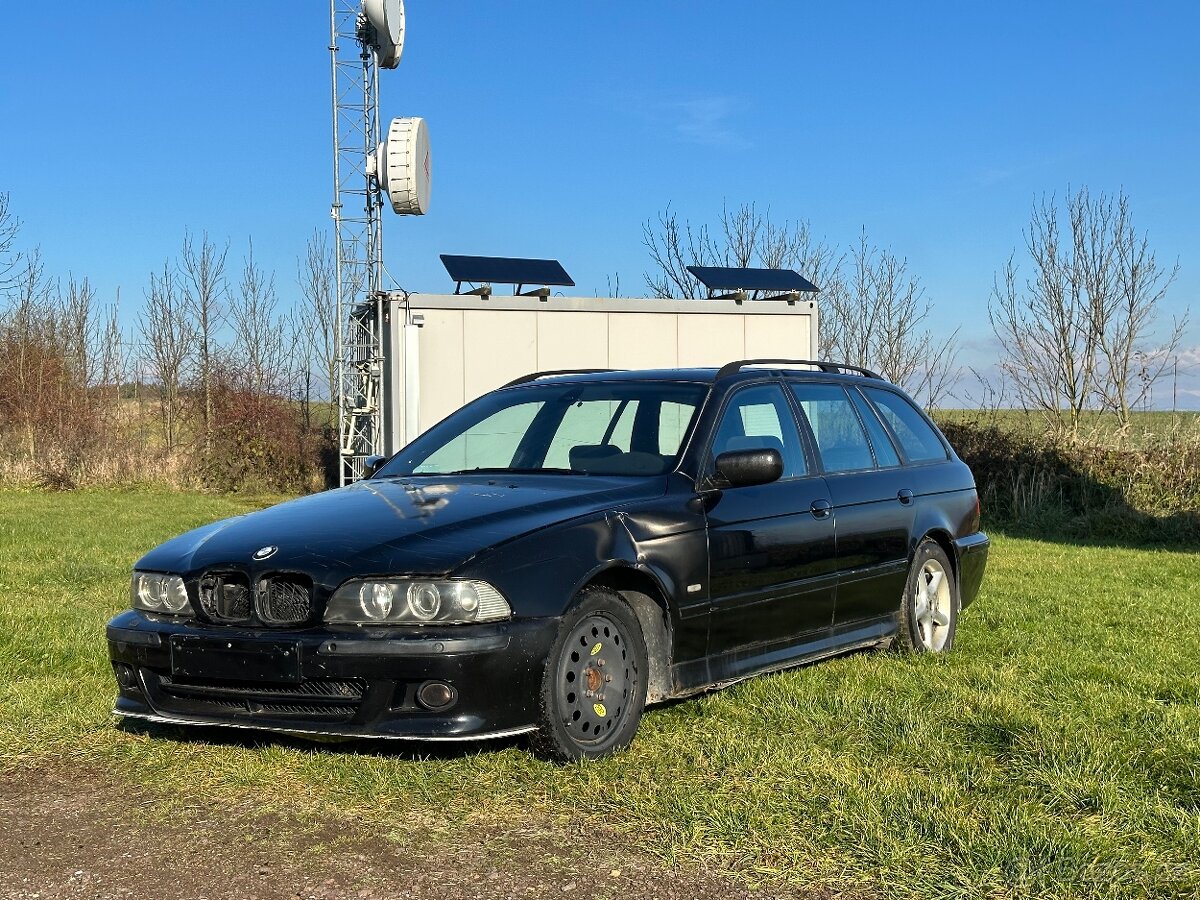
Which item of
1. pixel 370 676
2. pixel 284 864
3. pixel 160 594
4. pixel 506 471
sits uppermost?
pixel 506 471

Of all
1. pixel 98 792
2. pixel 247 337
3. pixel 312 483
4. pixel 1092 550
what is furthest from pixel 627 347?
pixel 247 337

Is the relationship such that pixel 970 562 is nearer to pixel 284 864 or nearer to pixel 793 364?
pixel 793 364

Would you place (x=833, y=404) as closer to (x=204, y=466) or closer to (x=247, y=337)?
(x=204, y=466)

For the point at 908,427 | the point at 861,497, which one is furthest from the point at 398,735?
the point at 908,427

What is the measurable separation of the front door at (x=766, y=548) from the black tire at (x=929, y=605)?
86 cm

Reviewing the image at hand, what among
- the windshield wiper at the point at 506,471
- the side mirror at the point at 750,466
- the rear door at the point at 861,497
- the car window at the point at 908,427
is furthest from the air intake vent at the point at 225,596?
the car window at the point at 908,427

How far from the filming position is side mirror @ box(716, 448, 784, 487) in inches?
222

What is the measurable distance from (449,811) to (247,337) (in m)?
31.0

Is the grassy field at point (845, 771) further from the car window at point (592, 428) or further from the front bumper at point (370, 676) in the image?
the car window at point (592, 428)

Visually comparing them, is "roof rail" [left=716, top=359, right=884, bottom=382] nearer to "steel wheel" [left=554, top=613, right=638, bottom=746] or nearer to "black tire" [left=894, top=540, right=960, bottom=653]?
"black tire" [left=894, top=540, right=960, bottom=653]

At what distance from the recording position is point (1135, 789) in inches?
179

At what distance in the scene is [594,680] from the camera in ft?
16.3

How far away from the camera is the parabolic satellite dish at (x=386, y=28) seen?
21641mm

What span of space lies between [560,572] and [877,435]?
3.02 metres
